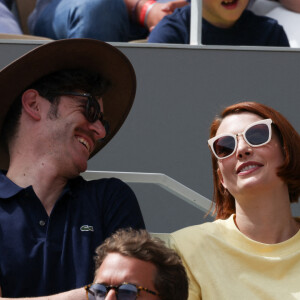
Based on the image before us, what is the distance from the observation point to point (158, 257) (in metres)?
2.51

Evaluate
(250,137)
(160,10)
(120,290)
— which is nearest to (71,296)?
(120,290)

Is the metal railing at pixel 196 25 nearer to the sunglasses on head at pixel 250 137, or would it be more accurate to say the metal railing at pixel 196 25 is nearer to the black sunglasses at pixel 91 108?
the black sunglasses at pixel 91 108

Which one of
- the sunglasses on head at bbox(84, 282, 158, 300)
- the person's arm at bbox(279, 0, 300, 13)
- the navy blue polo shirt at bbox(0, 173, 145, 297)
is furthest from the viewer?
the person's arm at bbox(279, 0, 300, 13)

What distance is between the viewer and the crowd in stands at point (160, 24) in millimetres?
5121

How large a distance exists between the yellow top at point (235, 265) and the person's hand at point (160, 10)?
8.47 ft

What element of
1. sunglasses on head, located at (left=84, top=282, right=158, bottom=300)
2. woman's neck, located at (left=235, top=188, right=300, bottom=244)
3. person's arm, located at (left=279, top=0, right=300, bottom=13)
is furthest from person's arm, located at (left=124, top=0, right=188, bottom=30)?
sunglasses on head, located at (left=84, top=282, right=158, bottom=300)

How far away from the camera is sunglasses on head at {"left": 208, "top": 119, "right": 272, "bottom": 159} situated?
325cm

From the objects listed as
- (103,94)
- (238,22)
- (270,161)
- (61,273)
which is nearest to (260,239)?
(270,161)

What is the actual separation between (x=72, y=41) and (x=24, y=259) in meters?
1.00

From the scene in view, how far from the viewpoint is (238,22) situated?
17.3 feet

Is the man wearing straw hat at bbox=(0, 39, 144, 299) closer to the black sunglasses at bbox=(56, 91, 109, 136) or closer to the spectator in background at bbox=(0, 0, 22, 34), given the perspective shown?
the black sunglasses at bbox=(56, 91, 109, 136)

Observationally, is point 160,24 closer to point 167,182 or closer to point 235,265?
point 167,182

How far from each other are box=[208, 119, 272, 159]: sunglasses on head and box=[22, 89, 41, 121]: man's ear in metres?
0.77

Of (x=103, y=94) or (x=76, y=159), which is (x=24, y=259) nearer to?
(x=76, y=159)
